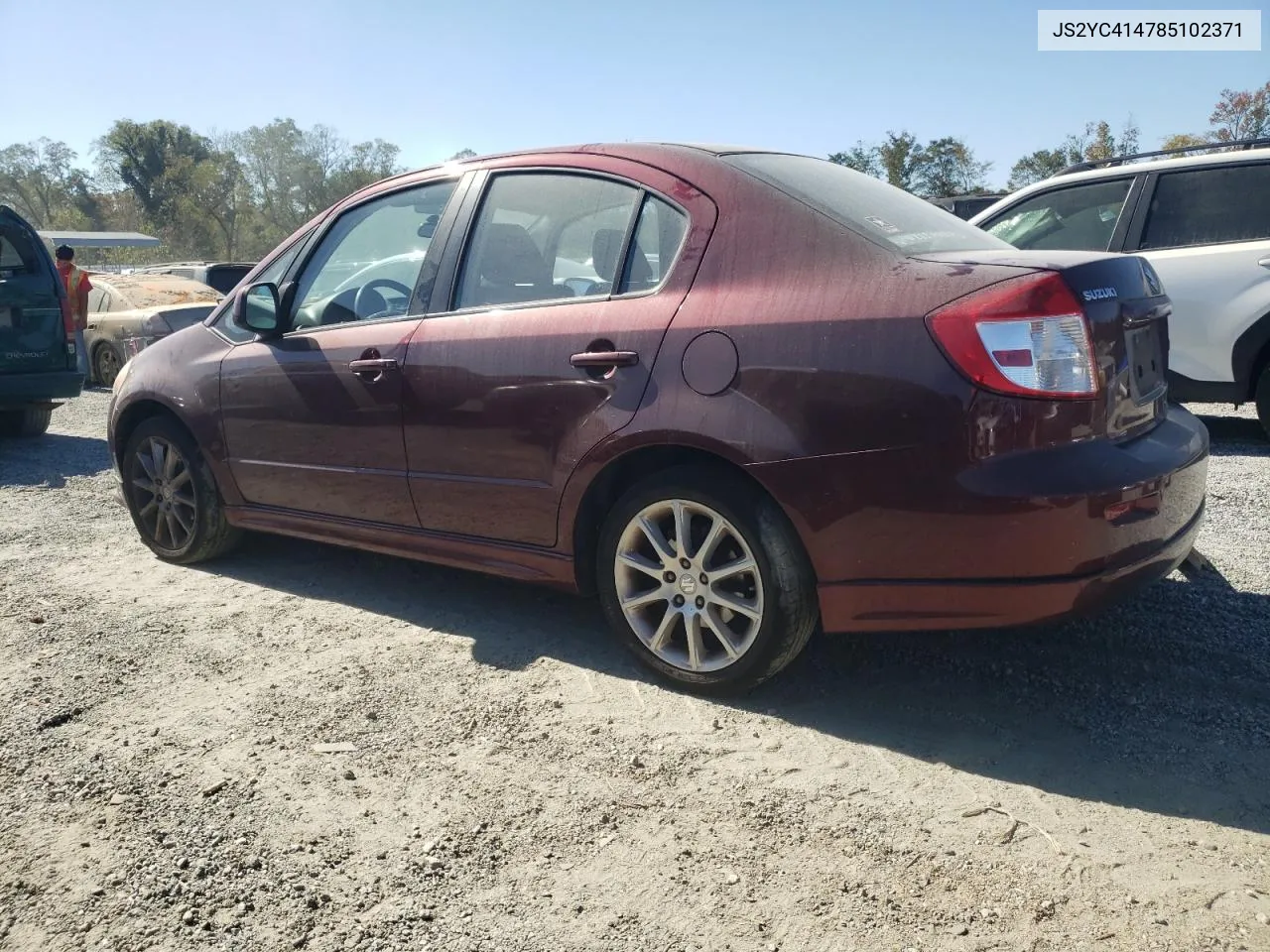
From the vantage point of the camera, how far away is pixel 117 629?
13.8 ft

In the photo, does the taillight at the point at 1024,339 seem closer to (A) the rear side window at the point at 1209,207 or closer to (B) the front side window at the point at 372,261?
(B) the front side window at the point at 372,261

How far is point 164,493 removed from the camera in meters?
5.09

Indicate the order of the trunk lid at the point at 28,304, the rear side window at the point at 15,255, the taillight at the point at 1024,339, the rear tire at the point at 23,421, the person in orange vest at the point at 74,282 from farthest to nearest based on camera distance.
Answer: the person in orange vest at the point at 74,282 → the rear tire at the point at 23,421 → the rear side window at the point at 15,255 → the trunk lid at the point at 28,304 → the taillight at the point at 1024,339

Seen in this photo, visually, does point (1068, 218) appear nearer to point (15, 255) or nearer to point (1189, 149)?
point (1189, 149)

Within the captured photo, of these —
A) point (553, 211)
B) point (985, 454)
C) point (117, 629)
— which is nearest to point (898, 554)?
point (985, 454)

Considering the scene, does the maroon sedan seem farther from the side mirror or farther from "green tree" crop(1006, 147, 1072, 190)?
"green tree" crop(1006, 147, 1072, 190)

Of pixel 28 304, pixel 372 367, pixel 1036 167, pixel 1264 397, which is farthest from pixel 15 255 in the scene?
pixel 1036 167

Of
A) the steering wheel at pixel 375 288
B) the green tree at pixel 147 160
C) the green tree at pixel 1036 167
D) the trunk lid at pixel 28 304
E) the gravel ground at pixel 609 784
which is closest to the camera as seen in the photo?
the gravel ground at pixel 609 784

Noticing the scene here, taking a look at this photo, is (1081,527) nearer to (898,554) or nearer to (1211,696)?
(898,554)

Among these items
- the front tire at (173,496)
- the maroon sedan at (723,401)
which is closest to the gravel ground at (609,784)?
the maroon sedan at (723,401)

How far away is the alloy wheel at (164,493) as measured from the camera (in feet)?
16.4

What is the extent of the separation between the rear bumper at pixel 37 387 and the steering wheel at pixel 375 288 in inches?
257

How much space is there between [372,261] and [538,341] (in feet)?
3.80

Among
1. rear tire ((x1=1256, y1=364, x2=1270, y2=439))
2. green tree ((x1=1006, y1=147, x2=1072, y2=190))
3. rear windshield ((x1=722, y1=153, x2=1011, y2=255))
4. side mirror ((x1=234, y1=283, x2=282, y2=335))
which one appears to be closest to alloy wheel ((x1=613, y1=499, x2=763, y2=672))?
rear windshield ((x1=722, y1=153, x2=1011, y2=255))
